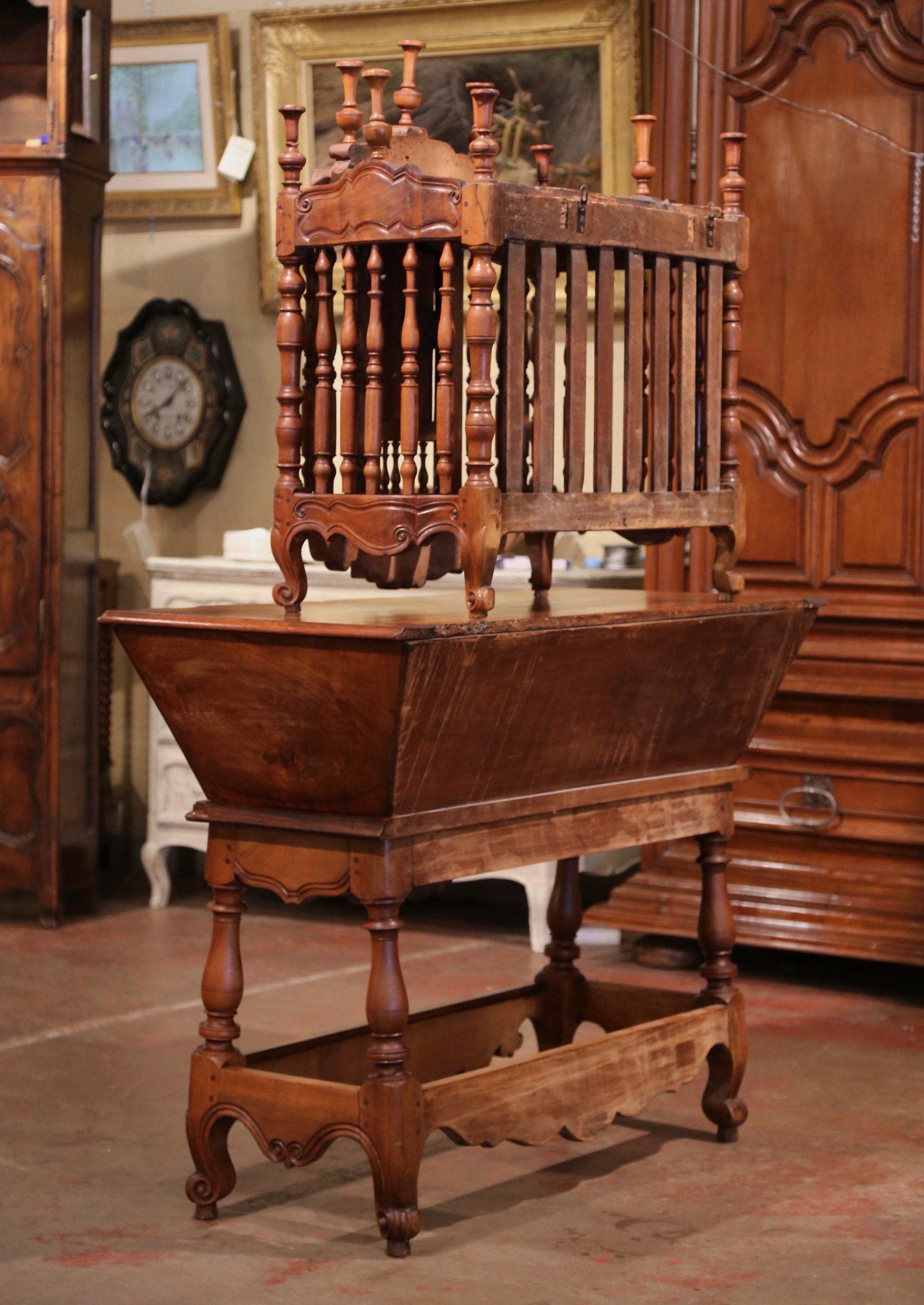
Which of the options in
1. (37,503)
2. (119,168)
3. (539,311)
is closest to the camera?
(539,311)

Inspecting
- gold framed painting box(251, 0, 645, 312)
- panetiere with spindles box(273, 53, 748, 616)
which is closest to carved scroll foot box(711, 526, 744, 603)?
panetiere with spindles box(273, 53, 748, 616)

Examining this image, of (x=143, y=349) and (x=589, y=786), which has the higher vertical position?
(x=143, y=349)

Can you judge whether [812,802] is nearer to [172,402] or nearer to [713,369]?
[713,369]

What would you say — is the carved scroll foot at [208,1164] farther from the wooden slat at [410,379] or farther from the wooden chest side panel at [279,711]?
the wooden slat at [410,379]

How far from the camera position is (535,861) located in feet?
10.6

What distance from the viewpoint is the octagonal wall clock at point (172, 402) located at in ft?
21.4

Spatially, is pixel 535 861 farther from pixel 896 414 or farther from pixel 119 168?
pixel 119 168

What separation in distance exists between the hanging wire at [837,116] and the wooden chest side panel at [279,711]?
267 centimetres

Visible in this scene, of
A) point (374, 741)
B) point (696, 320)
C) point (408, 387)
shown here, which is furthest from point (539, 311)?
point (374, 741)

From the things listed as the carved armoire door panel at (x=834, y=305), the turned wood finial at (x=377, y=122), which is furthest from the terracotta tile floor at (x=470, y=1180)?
the turned wood finial at (x=377, y=122)

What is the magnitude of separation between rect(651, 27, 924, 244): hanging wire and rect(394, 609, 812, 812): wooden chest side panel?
167cm

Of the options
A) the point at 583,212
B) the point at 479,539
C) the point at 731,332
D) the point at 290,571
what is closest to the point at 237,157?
the point at 731,332

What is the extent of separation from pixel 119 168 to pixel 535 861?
4258 mm

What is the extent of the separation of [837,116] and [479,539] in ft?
8.36
